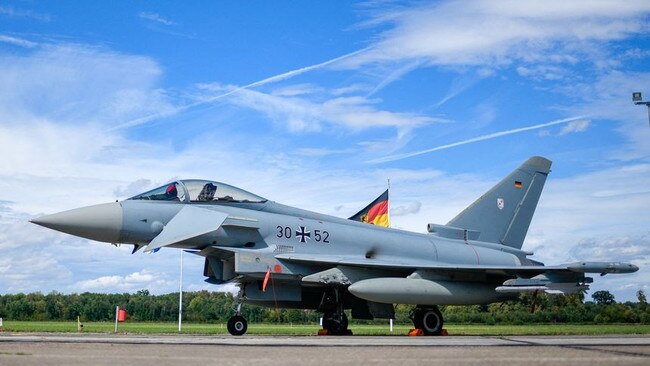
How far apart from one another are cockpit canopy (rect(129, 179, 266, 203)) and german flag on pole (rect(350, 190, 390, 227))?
1389 cm

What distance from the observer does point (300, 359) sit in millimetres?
8195

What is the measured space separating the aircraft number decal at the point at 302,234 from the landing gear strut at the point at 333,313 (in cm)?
131

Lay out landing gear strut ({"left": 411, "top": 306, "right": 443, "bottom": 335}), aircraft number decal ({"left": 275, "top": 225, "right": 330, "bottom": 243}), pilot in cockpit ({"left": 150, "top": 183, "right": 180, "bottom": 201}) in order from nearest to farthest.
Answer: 1. pilot in cockpit ({"left": 150, "top": 183, "right": 180, "bottom": 201})
2. aircraft number decal ({"left": 275, "top": 225, "right": 330, "bottom": 243})
3. landing gear strut ({"left": 411, "top": 306, "right": 443, "bottom": 335})

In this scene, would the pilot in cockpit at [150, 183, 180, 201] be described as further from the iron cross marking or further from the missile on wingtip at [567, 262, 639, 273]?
the missile on wingtip at [567, 262, 639, 273]

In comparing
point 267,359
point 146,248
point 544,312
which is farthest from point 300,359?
point 544,312

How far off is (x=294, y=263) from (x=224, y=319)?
21.9m

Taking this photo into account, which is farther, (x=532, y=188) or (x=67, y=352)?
(x=532, y=188)

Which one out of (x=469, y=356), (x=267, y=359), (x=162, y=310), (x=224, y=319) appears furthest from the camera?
(x=162, y=310)

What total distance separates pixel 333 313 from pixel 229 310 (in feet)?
63.0

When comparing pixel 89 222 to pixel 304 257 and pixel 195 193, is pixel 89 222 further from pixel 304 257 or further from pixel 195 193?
pixel 304 257

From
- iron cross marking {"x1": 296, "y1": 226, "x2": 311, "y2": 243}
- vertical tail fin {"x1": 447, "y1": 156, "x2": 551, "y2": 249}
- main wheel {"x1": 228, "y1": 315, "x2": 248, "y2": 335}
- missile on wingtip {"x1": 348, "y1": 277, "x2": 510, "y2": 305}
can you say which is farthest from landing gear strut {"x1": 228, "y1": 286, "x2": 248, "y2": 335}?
vertical tail fin {"x1": 447, "y1": 156, "x2": 551, "y2": 249}

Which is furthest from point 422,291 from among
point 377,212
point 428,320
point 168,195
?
point 377,212

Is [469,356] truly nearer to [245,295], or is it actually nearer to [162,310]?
[245,295]

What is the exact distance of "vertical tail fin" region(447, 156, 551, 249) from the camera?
71.3 ft
